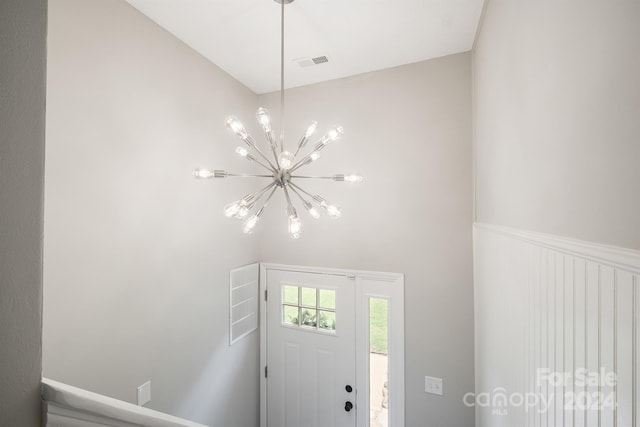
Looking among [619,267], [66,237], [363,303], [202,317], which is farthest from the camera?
[363,303]

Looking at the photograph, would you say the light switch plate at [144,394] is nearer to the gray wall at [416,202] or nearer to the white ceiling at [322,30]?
the gray wall at [416,202]

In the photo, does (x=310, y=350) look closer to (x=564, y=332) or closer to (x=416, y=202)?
(x=416, y=202)

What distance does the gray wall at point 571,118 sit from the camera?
1.75 ft

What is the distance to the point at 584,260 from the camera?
65cm

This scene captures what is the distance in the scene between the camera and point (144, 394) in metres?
1.82

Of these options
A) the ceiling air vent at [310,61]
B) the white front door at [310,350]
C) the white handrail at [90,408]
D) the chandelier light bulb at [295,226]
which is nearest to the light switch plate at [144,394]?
the white front door at [310,350]

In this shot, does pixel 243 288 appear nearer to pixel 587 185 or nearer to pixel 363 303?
pixel 363 303

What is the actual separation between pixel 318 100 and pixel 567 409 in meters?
2.65

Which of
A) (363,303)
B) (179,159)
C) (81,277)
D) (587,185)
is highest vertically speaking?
(179,159)

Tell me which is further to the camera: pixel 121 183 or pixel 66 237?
pixel 121 183

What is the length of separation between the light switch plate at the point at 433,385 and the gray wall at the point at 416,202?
38 mm

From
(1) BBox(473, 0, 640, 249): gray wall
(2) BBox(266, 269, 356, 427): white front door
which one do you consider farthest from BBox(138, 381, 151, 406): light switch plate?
(1) BBox(473, 0, 640, 249): gray wall

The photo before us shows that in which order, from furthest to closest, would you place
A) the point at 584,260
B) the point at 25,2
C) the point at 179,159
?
the point at 179,159 < the point at 584,260 < the point at 25,2

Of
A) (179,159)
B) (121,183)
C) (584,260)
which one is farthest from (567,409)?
(179,159)
